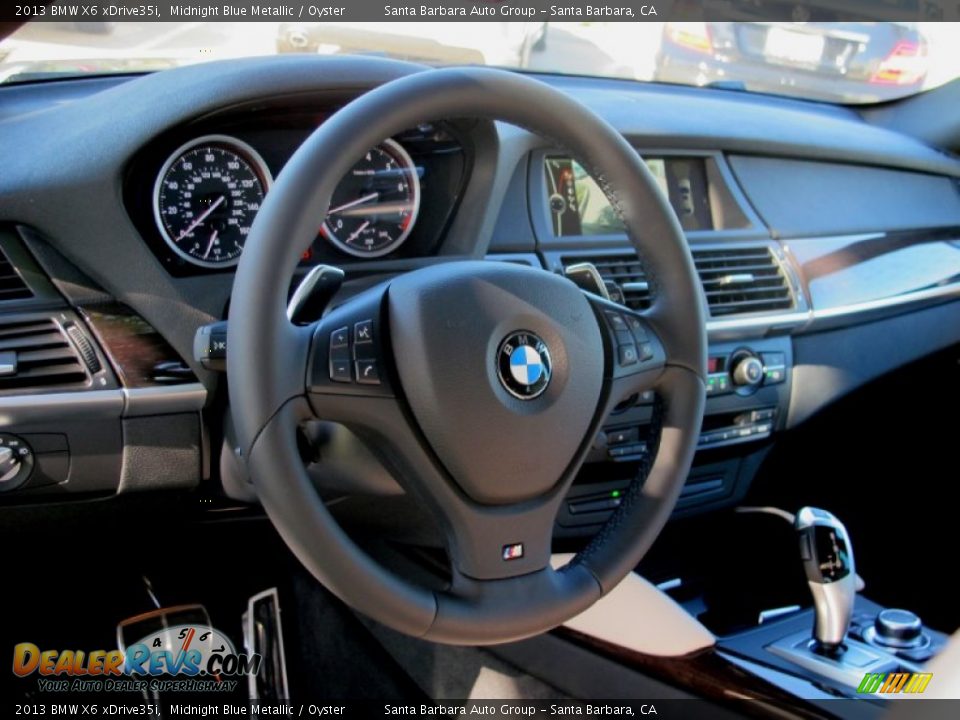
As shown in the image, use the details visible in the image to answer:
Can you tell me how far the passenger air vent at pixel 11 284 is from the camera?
1.56 meters

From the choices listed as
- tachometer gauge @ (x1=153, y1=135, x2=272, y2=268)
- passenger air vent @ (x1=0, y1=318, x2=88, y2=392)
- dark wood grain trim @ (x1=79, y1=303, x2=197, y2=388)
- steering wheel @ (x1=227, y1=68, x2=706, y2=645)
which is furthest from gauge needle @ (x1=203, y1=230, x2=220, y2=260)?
steering wheel @ (x1=227, y1=68, x2=706, y2=645)

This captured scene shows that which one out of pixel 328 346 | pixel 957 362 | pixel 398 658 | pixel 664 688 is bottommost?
pixel 398 658

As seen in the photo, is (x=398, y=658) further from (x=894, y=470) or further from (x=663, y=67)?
(x=663, y=67)

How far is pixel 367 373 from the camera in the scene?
121cm

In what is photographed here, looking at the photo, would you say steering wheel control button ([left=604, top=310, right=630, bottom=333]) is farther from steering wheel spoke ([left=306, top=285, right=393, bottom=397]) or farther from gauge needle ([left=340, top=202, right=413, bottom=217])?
gauge needle ([left=340, top=202, right=413, bottom=217])

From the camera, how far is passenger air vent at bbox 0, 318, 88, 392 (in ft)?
5.06

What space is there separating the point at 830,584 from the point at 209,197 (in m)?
1.29

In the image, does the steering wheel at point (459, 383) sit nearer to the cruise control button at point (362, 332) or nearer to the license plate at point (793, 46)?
the cruise control button at point (362, 332)

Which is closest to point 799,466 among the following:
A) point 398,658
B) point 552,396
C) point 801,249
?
point 801,249

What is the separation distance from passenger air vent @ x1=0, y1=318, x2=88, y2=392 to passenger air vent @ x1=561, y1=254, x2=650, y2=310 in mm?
945

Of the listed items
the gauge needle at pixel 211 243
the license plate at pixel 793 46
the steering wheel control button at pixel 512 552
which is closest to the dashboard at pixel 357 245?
the gauge needle at pixel 211 243

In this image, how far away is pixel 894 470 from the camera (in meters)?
2.67

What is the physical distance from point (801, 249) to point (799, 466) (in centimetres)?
56

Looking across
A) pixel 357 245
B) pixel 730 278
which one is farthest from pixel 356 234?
pixel 730 278
